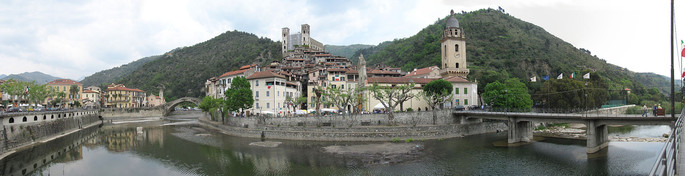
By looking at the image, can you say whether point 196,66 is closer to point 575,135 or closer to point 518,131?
point 518,131

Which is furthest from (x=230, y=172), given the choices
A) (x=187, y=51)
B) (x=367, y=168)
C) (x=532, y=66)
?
(x=187, y=51)

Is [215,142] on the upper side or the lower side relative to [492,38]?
lower

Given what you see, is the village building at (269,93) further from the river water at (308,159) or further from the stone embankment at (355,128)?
the river water at (308,159)

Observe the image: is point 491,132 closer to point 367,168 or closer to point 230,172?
point 367,168

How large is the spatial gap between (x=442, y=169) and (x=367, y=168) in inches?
234

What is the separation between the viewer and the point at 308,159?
106 feet

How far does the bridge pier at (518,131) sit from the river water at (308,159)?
1765 mm

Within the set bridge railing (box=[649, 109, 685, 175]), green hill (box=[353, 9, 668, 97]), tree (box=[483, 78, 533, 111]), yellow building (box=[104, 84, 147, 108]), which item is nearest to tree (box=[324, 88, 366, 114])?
tree (box=[483, 78, 533, 111])

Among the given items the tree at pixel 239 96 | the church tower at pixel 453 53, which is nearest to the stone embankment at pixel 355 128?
the tree at pixel 239 96

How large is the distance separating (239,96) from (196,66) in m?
109

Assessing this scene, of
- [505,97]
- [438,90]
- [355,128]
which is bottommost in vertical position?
[355,128]

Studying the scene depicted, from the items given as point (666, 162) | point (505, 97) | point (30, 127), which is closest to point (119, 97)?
point (30, 127)

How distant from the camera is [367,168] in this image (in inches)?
1113

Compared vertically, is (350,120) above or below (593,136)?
above
